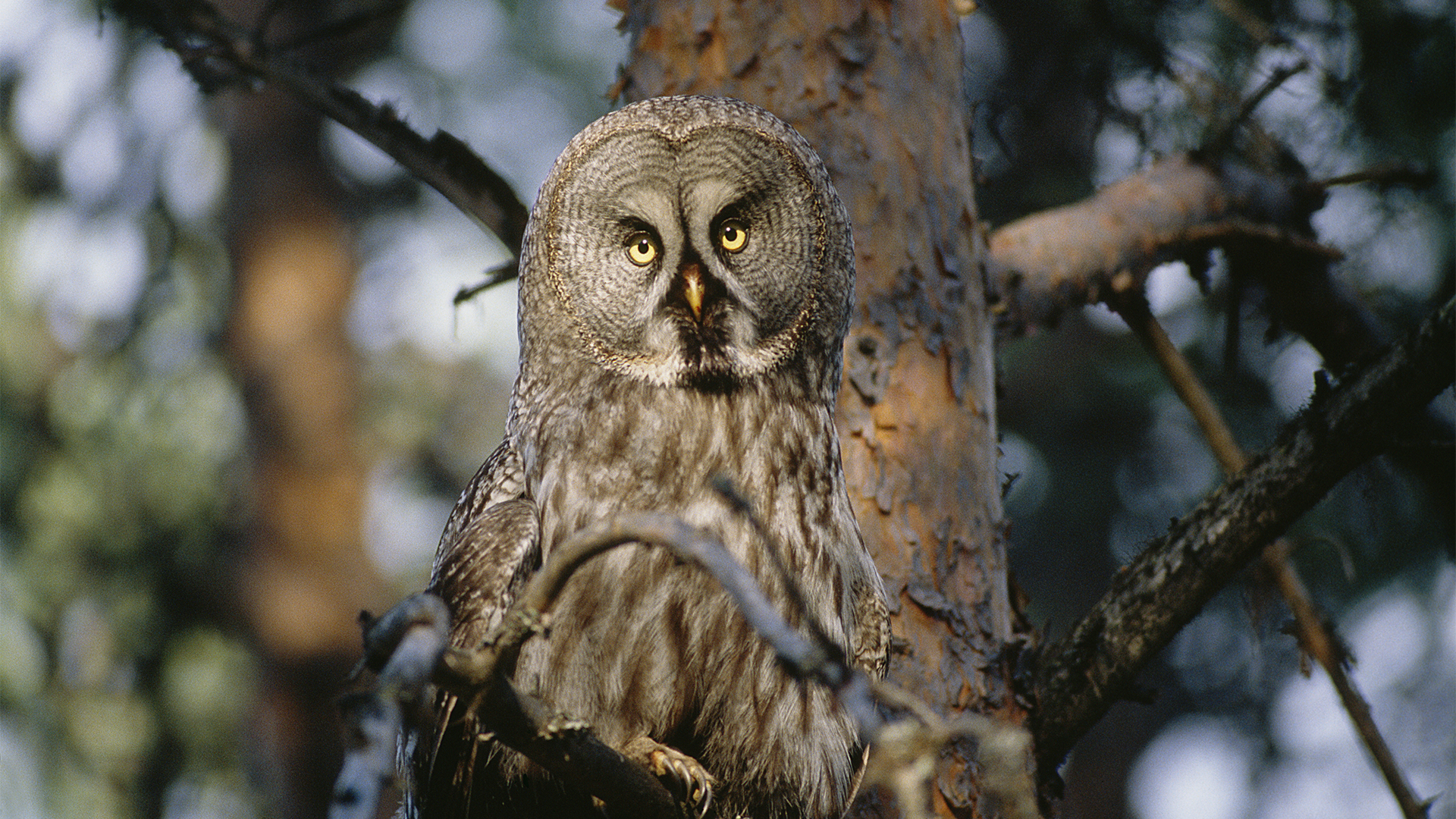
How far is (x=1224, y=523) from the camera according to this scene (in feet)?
7.68

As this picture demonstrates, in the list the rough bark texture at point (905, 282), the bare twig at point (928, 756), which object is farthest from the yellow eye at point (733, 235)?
the bare twig at point (928, 756)

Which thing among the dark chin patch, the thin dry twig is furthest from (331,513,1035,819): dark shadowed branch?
the thin dry twig

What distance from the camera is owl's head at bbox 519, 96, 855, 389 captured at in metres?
2.52

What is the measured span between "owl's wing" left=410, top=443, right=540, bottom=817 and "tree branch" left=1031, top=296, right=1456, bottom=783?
1117 mm

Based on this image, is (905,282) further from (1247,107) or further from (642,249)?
(1247,107)

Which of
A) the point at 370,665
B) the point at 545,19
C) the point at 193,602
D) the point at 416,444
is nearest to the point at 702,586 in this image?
the point at 370,665

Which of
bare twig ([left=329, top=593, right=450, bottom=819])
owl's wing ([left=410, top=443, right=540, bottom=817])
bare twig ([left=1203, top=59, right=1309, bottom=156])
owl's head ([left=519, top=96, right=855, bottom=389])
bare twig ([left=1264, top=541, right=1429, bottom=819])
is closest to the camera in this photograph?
bare twig ([left=329, top=593, right=450, bottom=819])

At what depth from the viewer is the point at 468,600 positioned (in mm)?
2148

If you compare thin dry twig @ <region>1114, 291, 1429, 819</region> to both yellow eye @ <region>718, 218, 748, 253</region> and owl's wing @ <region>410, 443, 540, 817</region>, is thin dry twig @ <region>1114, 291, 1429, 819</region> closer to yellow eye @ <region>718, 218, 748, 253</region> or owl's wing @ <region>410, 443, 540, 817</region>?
yellow eye @ <region>718, 218, 748, 253</region>

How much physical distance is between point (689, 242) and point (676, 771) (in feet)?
3.51

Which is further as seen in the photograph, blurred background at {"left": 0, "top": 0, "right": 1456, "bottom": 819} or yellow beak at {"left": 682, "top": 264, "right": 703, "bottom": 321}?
blurred background at {"left": 0, "top": 0, "right": 1456, "bottom": 819}

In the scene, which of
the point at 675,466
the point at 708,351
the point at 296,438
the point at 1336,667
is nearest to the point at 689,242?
the point at 708,351

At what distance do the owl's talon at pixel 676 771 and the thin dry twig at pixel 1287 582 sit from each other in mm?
1200

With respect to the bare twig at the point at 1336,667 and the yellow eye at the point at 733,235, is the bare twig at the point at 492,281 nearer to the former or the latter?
the yellow eye at the point at 733,235
